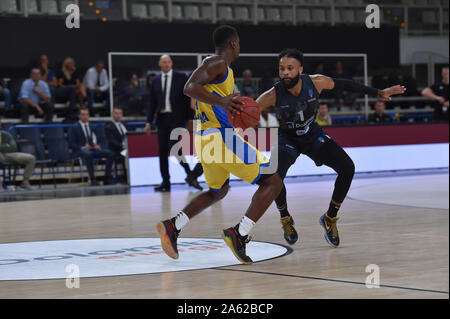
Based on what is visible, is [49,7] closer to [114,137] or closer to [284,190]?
[114,137]

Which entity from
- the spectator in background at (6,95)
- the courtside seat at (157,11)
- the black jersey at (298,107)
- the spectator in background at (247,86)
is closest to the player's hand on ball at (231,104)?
the black jersey at (298,107)

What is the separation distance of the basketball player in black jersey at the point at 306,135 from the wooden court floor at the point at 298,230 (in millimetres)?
238

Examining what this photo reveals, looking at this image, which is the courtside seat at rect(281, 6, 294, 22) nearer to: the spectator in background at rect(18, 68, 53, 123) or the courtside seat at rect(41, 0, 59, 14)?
the courtside seat at rect(41, 0, 59, 14)

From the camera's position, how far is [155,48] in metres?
18.2

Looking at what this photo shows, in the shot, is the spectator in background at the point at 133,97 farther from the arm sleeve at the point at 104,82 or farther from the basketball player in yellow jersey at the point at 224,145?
the basketball player in yellow jersey at the point at 224,145

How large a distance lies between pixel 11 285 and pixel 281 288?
165cm

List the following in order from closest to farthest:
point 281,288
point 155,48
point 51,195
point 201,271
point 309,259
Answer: point 281,288, point 201,271, point 309,259, point 51,195, point 155,48

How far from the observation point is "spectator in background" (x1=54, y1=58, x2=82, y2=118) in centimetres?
1666

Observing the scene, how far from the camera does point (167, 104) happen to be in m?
12.5

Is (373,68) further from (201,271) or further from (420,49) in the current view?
(201,271)

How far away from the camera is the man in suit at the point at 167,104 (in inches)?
493

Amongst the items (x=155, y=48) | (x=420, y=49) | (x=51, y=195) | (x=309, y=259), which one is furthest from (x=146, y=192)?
(x=420, y=49)

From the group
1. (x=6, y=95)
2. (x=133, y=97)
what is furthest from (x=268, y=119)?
(x=6, y=95)

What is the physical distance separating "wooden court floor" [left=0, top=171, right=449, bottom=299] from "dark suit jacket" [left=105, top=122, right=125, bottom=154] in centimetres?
139
